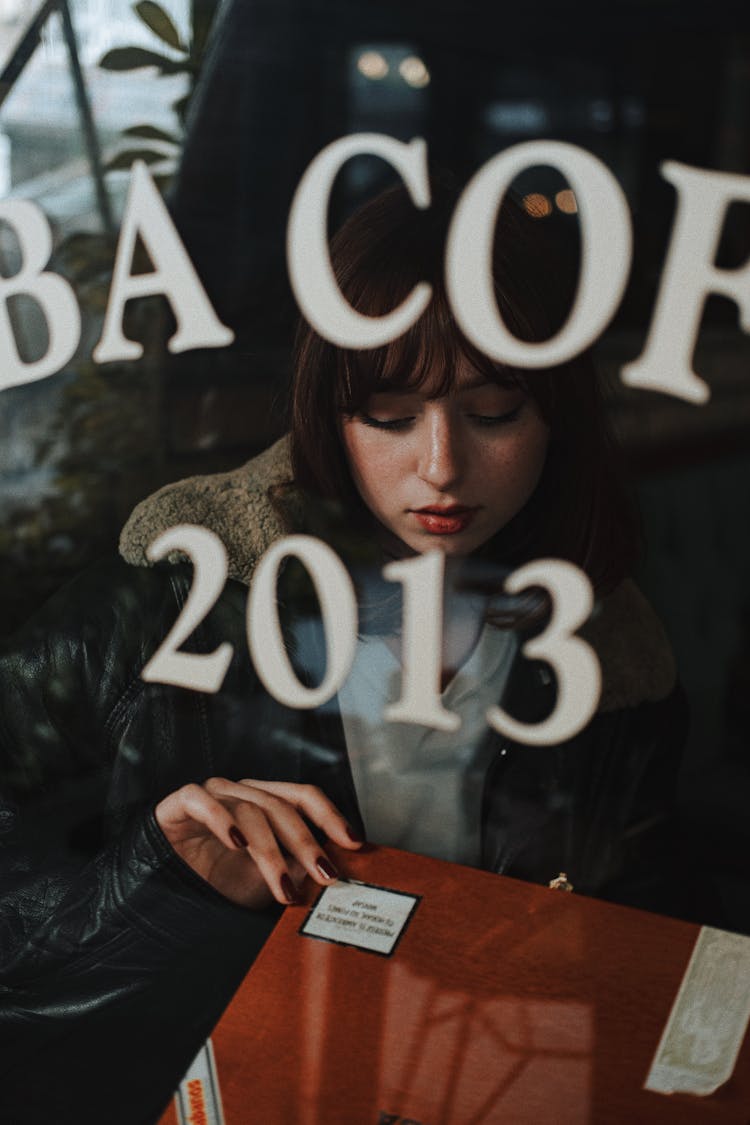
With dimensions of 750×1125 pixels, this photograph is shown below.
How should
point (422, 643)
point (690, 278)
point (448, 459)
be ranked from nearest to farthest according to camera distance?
point (690, 278) < point (448, 459) < point (422, 643)

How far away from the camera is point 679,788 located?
3.85 feet

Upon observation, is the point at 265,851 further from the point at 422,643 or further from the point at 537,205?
the point at 537,205

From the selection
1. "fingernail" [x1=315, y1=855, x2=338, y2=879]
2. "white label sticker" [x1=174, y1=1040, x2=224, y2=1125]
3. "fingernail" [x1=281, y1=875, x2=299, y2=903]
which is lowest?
"white label sticker" [x1=174, y1=1040, x2=224, y2=1125]

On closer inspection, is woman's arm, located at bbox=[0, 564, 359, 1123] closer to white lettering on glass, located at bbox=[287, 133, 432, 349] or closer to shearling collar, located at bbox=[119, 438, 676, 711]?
shearling collar, located at bbox=[119, 438, 676, 711]

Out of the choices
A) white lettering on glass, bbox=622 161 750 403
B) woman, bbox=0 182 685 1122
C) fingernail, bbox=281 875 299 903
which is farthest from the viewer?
fingernail, bbox=281 875 299 903

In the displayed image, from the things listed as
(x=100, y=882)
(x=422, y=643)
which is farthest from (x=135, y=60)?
(x=100, y=882)

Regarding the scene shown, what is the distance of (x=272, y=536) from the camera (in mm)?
1222

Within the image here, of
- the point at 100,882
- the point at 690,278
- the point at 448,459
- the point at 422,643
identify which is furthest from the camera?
the point at 100,882

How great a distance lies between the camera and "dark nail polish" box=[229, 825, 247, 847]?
124 cm

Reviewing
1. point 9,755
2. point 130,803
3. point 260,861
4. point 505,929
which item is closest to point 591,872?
point 505,929

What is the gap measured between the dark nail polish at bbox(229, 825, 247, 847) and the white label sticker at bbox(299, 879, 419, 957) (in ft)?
0.35

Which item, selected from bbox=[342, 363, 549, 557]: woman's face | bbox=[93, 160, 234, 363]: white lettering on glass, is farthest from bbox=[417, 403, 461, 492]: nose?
bbox=[93, 160, 234, 363]: white lettering on glass

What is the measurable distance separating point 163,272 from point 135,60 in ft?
0.73

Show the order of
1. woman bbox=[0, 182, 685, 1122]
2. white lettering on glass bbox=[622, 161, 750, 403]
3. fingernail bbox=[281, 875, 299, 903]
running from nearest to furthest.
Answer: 1. white lettering on glass bbox=[622, 161, 750, 403]
2. woman bbox=[0, 182, 685, 1122]
3. fingernail bbox=[281, 875, 299, 903]
